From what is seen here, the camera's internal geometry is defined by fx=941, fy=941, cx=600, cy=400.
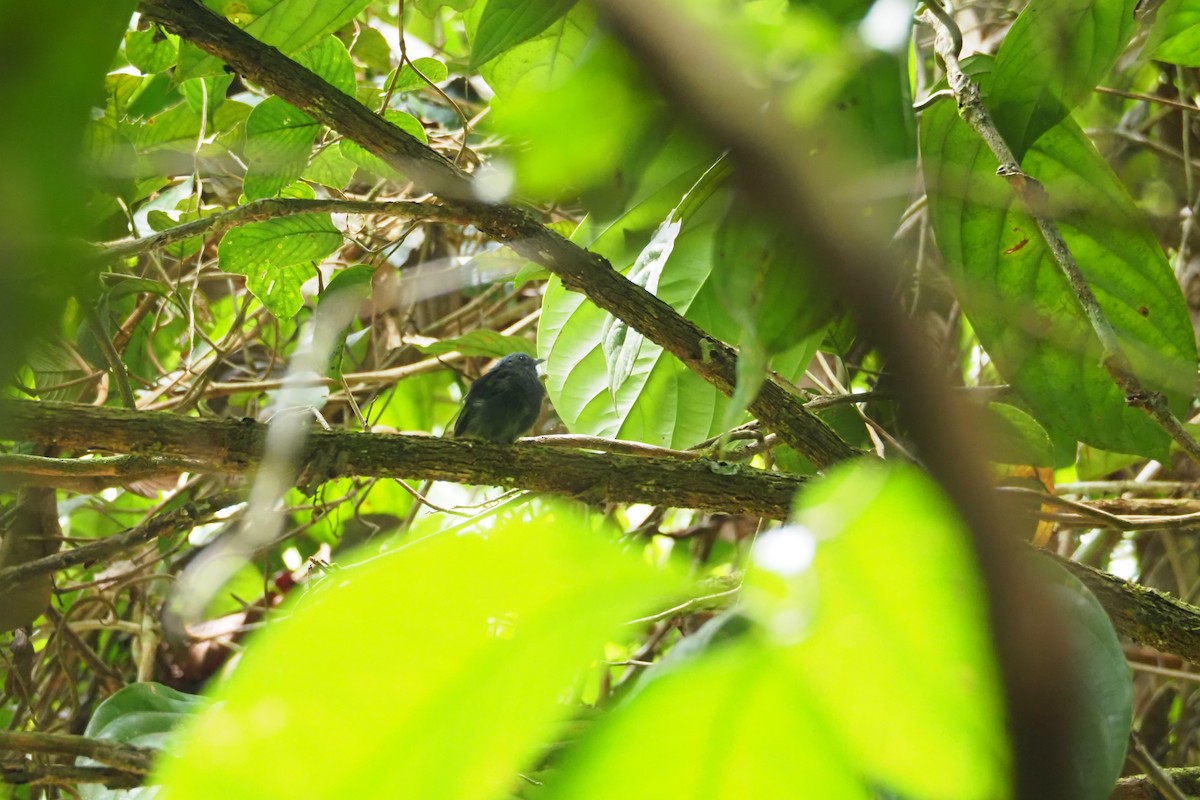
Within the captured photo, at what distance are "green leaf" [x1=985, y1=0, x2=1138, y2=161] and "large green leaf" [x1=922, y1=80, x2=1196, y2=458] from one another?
0.15 metres

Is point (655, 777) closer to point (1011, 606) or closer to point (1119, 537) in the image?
point (1011, 606)

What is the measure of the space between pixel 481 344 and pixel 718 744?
64.2 inches

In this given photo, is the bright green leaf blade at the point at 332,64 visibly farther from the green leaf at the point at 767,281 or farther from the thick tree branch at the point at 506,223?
the green leaf at the point at 767,281

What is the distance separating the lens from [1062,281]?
1.29 m

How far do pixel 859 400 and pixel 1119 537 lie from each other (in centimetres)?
98

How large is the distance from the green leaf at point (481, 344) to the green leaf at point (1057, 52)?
1030 millimetres

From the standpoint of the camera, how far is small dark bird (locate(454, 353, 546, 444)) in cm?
206

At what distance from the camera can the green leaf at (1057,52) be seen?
1.11m

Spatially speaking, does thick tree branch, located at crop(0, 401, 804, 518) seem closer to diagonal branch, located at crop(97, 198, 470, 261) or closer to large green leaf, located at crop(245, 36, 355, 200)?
diagonal branch, located at crop(97, 198, 470, 261)

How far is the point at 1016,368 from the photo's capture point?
128 centimetres

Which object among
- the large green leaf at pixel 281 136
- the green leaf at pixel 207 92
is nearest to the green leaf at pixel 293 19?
the large green leaf at pixel 281 136

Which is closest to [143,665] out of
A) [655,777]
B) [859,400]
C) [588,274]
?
[588,274]

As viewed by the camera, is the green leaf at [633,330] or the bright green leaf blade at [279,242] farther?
the bright green leaf blade at [279,242]

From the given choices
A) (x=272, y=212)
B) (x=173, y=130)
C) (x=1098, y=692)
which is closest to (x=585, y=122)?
(x=1098, y=692)
